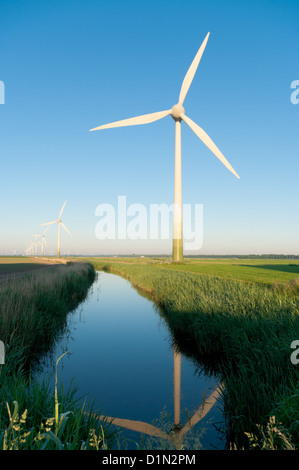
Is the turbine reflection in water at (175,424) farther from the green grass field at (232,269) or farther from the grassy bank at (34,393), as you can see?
the green grass field at (232,269)

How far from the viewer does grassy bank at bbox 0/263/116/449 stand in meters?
3.10

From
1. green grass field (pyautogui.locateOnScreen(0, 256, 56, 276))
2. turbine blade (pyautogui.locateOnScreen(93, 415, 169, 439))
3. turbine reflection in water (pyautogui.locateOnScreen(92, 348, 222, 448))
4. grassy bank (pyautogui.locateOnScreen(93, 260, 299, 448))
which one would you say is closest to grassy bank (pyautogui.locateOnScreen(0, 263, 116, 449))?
turbine reflection in water (pyautogui.locateOnScreen(92, 348, 222, 448))

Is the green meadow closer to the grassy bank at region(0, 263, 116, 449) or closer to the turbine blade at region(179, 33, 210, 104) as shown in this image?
the grassy bank at region(0, 263, 116, 449)

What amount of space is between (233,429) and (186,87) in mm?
43606

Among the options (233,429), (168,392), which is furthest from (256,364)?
(168,392)

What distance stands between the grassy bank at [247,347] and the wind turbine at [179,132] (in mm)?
26231

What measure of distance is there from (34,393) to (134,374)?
443 centimetres

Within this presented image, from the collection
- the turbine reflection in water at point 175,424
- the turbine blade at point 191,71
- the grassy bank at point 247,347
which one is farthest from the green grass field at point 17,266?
the turbine blade at point 191,71

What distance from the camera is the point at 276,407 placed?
14.6 feet

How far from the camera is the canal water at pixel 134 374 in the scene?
568 centimetres

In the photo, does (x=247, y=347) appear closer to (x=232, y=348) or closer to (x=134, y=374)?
(x=232, y=348)

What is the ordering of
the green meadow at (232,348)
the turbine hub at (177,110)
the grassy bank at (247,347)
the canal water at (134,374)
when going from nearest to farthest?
1. the green meadow at (232,348)
2. the grassy bank at (247,347)
3. the canal water at (134,374)
4. the turbine hub at (177,110)
